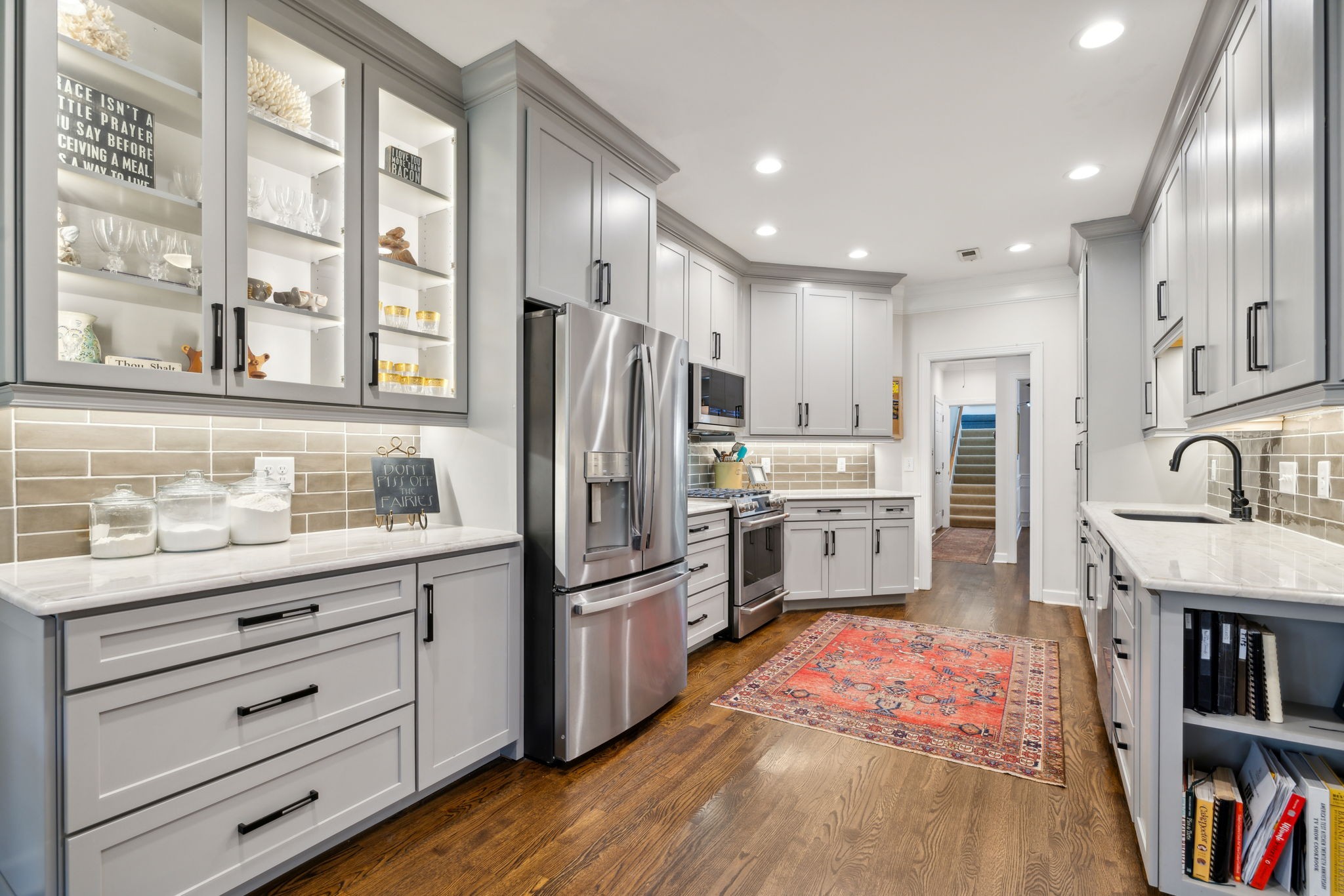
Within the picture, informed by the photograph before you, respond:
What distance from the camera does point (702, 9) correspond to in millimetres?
2215

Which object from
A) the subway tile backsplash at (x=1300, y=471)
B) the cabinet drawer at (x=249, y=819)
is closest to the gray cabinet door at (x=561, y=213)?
the cabinet drawer at (x=249, y=819)

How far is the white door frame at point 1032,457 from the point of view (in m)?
5.13

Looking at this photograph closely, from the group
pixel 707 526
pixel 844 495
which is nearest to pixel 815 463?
pixel 844 495

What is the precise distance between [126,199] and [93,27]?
436mm

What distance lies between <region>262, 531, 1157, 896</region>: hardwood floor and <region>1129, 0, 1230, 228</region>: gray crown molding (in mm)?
2606

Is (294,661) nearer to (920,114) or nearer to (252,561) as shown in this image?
(252,561)

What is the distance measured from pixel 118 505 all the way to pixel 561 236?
5.81 feet

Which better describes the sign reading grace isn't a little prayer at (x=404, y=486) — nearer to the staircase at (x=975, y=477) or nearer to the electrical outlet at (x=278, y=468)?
the electrical outlet at (x=278, y=468)

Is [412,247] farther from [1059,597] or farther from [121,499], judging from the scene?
[1059,597]

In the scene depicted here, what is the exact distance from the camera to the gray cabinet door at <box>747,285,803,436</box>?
200 inches

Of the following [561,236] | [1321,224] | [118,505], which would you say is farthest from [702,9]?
[118,505]

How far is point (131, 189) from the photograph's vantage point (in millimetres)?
1734

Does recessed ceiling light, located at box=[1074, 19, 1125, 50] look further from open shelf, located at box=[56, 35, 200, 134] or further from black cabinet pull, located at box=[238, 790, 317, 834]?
black cabinet pull, located at box=[238, 790, 317, 834]

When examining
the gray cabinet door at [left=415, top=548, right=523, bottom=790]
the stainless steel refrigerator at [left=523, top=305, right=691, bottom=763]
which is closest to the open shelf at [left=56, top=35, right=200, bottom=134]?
the stainless steel refrigerator at [left=523, top=305, right=691, bottom=763]
